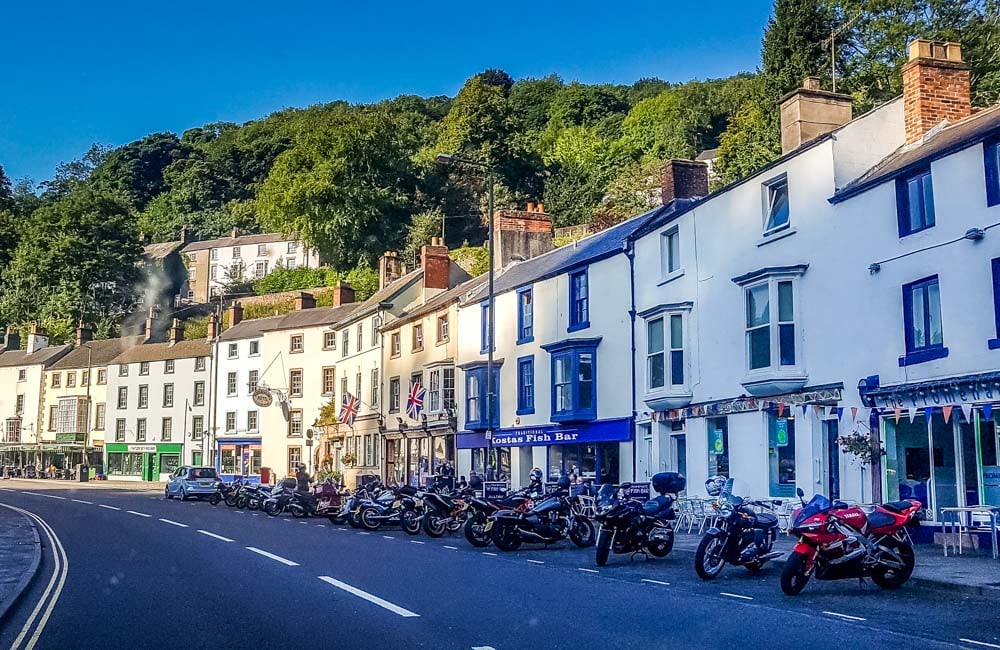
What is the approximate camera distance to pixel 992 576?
43.1 ft

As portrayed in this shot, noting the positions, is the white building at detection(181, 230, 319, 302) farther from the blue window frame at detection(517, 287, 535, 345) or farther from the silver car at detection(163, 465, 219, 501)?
the blue window frame at detection(517, 287, 535, 345)

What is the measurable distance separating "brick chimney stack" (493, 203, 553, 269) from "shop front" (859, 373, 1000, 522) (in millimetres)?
23600

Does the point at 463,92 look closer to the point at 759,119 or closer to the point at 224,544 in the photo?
the point at 759,119

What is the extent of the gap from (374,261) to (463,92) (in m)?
21.6

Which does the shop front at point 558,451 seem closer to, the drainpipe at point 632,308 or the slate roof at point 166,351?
the drainpipe at point 632,308

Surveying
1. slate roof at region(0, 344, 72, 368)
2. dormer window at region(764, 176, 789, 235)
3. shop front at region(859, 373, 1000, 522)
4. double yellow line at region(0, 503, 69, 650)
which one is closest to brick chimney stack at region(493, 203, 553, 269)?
dormer window at region(764, 176, 789, 235)

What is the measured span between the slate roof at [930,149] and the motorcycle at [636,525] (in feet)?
24.9

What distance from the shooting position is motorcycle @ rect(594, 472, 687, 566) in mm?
15875

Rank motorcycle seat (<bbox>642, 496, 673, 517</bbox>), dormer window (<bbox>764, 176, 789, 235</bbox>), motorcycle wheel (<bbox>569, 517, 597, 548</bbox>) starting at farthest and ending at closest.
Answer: dormer window (<bbox>764, 176, 789, 235</bbox>), motorcycle wheel (<bbox>569, 517, 597, 548</bbox>), motorcycle seat (<bbox>642, 496, 673, 517</bbox>)

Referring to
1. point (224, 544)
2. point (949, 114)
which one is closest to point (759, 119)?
point (949, 114)

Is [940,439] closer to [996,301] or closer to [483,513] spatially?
[996,301]

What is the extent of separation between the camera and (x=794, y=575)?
39.3ft

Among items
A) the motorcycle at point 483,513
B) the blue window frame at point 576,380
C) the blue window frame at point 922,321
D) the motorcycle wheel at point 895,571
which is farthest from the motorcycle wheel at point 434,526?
the motorcycle wheel at point 895,571

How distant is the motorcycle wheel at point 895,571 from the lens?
12.5 meters
